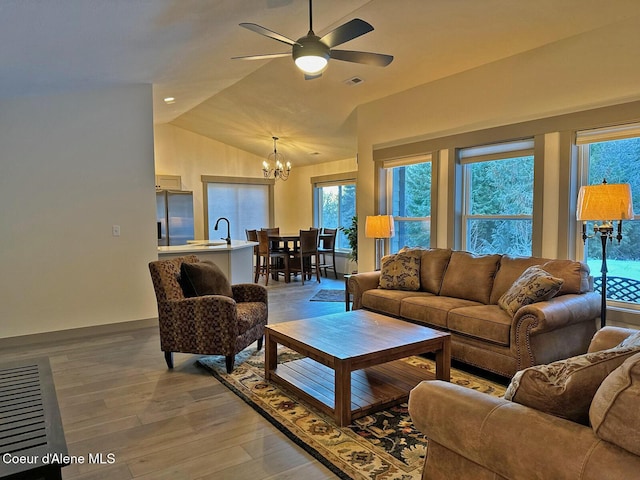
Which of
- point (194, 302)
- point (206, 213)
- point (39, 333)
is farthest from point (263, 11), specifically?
point (206, 213)

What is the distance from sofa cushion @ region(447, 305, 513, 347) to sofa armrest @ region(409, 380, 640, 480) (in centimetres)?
173

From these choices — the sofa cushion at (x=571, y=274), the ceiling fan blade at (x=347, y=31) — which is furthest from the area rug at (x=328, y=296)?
the ceiling fan blade at (x=347, y=31)

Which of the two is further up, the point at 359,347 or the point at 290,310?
the point at 359,347

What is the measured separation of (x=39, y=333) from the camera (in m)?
4.40

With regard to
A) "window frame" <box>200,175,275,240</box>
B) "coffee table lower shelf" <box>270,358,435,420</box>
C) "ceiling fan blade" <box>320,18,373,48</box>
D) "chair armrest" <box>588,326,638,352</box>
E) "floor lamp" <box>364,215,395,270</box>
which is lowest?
"coffee table lower shelf" <box>270,358,435,420</box>

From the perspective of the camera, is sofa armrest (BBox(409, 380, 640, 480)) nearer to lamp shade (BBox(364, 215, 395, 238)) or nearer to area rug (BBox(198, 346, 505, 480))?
area rug (BBox(198, 346, 505, 480))

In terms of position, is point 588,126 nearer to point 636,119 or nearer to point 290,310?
point 636,119

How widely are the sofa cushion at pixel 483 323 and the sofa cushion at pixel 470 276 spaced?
292 millimetres

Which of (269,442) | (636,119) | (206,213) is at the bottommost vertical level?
(269,442)

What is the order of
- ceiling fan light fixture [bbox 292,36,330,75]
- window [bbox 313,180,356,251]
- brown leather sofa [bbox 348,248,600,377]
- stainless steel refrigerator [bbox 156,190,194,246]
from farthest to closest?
1. window [bbox 313,180,356,251]
2. stainless steel refrigerator [bbox 156,190,194,246]
3. brown leather sofa [bbox 348,248,600,377]
4. ceiling fan light fixture [bbox 292,36,330,75]

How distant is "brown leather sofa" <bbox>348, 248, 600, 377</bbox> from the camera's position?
9.77 ft

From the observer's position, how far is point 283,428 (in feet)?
8.36

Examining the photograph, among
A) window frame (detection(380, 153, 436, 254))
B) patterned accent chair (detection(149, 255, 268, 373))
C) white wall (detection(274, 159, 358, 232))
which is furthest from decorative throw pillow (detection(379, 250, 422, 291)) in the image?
white wall (detection(274, 159, 358, 232))

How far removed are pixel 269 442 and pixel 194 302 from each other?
141 centimetres
